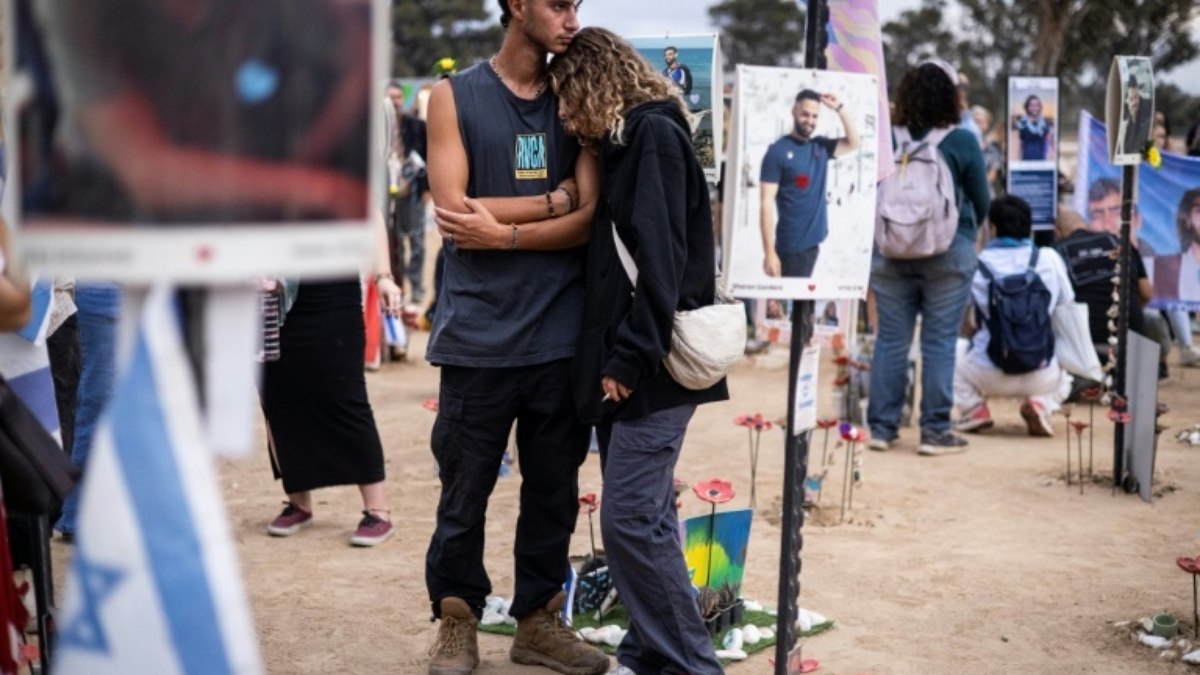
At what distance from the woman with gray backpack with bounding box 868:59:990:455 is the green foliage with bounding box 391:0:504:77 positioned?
45.3 m

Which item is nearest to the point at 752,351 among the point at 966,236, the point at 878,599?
the point at 966,236

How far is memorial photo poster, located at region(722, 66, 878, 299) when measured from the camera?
3771 mm

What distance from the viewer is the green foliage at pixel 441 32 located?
52188mm

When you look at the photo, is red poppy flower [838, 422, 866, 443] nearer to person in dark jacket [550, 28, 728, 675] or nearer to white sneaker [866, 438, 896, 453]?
white sneaker [866, 438, 896, 453]

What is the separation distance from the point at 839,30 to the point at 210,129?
12.9ft

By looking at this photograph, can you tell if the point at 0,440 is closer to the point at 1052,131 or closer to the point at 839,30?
the point at 839,30

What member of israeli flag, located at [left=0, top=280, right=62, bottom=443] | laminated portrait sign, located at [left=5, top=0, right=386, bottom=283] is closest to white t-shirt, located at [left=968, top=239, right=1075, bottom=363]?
israeli flag, located at [left=0, top=280, right=62, bottom=443]

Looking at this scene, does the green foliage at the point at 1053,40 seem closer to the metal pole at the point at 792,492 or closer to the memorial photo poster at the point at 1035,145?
the memorial photo poster at the point at 1035,145

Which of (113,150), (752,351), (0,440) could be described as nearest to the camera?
(113,150)

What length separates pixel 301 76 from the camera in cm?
173

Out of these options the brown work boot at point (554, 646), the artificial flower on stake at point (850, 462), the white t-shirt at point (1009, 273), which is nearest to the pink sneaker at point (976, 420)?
the white t-shirt at point (1009, 273)

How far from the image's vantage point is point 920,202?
7.28 meters

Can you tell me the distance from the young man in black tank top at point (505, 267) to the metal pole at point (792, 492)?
0.65 meters

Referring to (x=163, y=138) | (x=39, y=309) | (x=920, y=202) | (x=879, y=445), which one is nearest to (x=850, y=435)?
(x=920, y=202)
